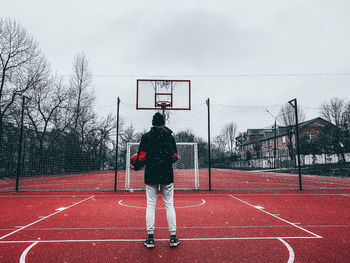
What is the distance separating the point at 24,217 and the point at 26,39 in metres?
17.2

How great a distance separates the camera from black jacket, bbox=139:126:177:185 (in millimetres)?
3381

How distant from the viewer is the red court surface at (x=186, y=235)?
3014 mm

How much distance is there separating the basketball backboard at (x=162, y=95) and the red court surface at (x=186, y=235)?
18.6 ft

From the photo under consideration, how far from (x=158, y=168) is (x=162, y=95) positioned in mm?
7891

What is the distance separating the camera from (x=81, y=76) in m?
30.9

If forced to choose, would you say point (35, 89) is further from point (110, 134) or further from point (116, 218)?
point (116, 218)

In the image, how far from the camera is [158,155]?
3479mm

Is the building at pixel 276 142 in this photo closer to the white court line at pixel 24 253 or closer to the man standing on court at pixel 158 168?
the man standing on court at pixel 158 168

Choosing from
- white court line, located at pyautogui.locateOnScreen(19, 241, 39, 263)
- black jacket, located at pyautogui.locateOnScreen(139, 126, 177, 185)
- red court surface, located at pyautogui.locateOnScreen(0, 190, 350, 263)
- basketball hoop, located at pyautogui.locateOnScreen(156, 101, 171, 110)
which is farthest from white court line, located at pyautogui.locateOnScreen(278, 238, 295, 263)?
basketball hoop, located at pyautogui.locateOnScreen(156, 101, 171, 110)

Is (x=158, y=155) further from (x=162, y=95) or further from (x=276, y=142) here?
(x=276, y=142)

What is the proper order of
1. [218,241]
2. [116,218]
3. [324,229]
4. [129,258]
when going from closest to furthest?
[129,258]
[218,241]
[324,229]
[116,218]

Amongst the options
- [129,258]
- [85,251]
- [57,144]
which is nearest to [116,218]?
[85,251]

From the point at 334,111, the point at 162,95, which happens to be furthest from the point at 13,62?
the point at 334,111

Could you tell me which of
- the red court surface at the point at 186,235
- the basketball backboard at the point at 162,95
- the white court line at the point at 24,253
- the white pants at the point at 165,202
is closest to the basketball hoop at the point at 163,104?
the basketball backboard at the point at 162,95
